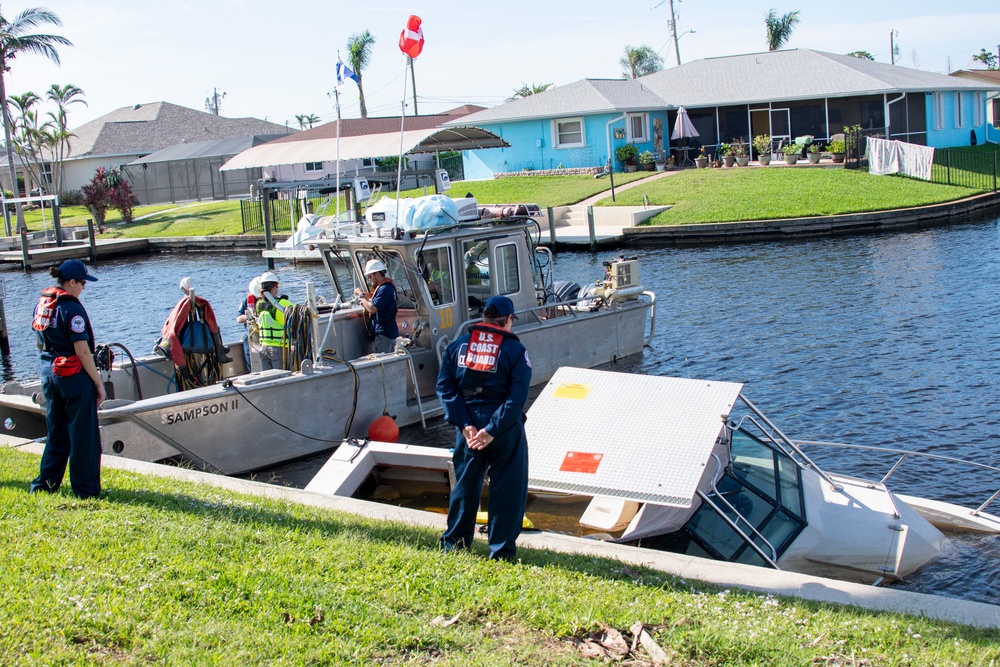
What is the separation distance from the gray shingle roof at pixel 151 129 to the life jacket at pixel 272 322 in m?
60.1

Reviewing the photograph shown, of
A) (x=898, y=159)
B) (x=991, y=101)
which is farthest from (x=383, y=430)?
(x=991, y=101)

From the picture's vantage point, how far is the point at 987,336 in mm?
17234

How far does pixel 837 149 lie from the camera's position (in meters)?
40.2

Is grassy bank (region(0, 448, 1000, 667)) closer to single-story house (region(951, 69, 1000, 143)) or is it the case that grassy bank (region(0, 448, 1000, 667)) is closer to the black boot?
the black boot

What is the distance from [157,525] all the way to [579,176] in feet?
126

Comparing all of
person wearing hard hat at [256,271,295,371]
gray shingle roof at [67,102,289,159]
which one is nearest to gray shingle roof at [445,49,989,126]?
gray shingle roof at [67,102,289,159]

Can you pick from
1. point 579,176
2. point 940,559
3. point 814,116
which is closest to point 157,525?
point 940,559

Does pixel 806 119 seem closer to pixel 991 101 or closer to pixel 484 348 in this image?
pixel 991 101

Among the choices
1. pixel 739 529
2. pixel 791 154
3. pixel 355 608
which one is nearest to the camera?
pixel 355 608

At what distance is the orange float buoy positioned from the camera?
12.7 meters

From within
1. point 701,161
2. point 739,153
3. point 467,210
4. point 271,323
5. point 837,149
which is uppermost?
point 739,153

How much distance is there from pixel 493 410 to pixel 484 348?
16.5 inches

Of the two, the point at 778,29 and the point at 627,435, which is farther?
the point at 778,29

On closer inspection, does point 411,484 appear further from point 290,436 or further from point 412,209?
point 412,209
